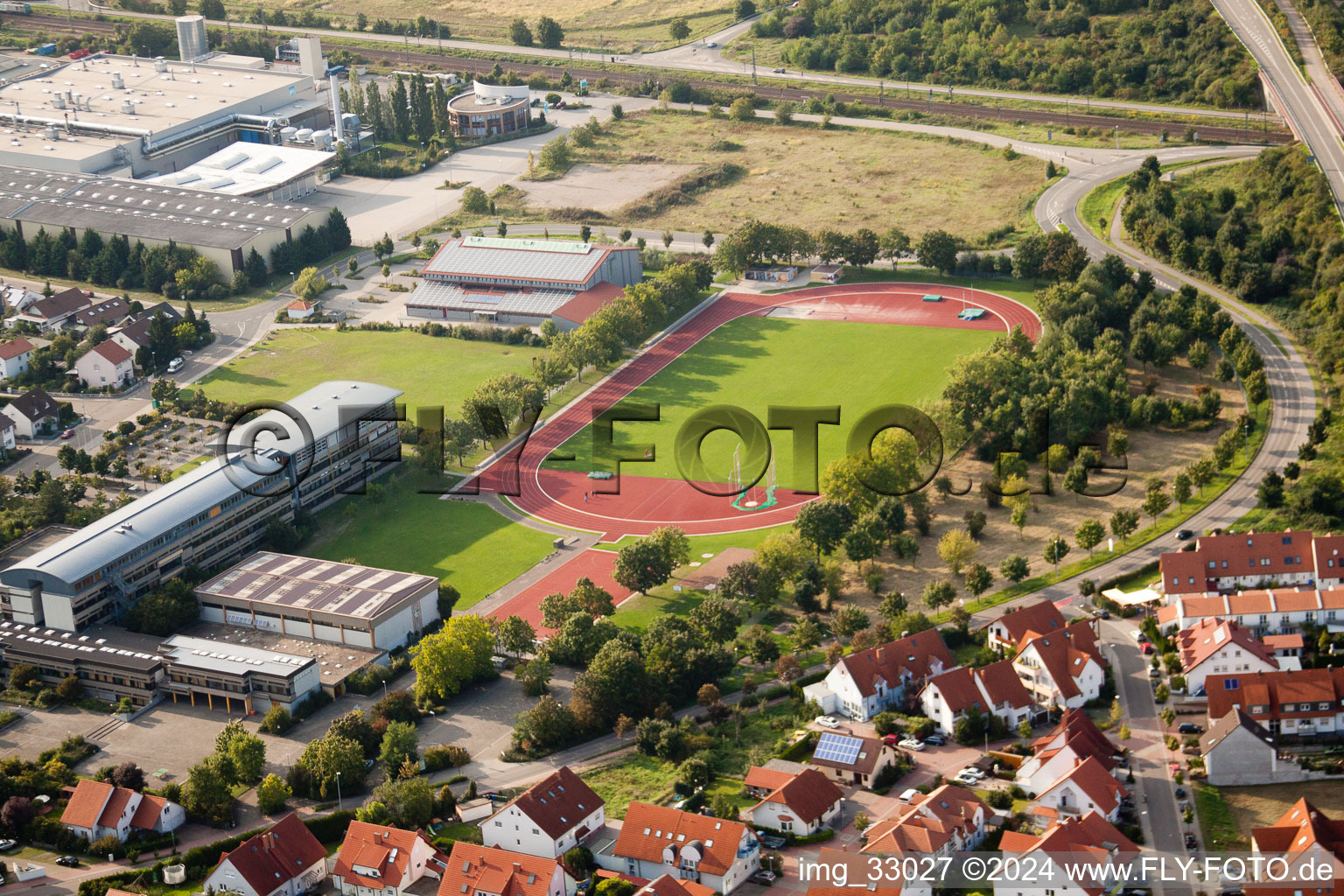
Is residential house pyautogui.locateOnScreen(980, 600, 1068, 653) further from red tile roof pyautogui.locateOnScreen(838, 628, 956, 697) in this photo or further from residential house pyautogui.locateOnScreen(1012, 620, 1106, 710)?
red tile roof pyautogui.locateOnScreen(838, 628, 956, 697)

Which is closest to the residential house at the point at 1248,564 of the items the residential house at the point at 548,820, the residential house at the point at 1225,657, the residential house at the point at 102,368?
the residential house at the point at 1225,657

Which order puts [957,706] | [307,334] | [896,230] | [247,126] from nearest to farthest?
[957,706] < [307,334] < [896,230] < [247,126]

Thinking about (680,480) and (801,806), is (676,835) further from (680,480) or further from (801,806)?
(680,480)

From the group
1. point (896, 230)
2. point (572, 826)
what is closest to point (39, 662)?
point (572, 826)

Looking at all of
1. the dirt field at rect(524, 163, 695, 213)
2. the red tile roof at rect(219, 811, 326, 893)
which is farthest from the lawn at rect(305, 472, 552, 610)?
the dirt field at rect(524, 163, 695, 213)

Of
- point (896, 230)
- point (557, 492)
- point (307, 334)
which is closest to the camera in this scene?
point (557, 492)

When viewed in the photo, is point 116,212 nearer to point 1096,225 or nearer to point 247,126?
point 247,126

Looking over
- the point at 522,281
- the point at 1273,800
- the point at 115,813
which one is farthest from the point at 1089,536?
the point at 522,281
